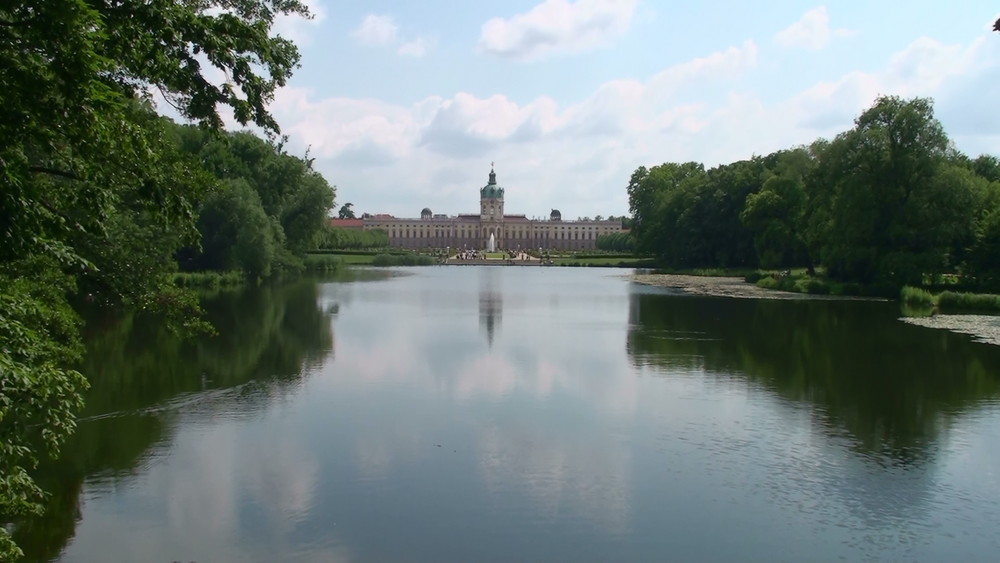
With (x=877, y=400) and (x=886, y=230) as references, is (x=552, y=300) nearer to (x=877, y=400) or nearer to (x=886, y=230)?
(x=886, y=230)

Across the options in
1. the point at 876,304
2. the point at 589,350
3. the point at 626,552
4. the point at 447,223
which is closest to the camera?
the point at 626,552

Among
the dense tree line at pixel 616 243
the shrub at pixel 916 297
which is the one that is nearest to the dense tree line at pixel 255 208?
the shrub at pixel 916 297

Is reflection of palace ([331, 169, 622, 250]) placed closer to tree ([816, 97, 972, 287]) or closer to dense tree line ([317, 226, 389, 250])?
dense tree line ([317, 226, 389, 250])

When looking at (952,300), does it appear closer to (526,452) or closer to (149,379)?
(526,452)

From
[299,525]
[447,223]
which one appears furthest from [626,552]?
[447,223]

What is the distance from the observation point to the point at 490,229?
137375 mm

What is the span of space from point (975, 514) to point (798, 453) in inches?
82.3

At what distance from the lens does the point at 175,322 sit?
7.71 m

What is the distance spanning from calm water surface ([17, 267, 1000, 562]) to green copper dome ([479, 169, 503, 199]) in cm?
12183

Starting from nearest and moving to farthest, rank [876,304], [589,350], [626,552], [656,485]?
[626,552], [656,485], [589,350], [876,304]

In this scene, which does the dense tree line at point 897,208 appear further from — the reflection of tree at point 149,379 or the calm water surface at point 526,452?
the reflection of tree at point 149,379

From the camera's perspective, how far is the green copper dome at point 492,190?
14012cm

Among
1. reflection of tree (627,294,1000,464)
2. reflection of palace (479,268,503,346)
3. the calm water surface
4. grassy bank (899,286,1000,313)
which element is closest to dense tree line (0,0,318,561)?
the calm water surface

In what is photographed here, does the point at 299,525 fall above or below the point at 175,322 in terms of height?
below
